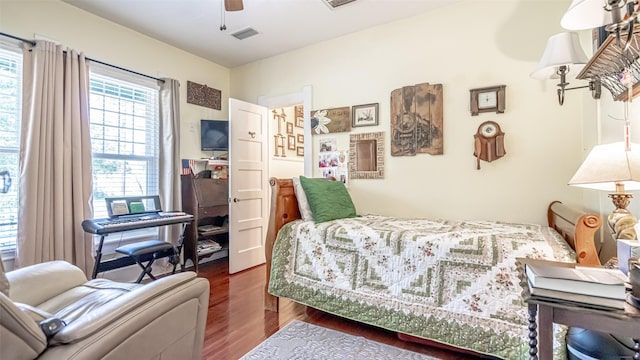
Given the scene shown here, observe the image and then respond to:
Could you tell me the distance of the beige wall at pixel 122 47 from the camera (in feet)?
7.98

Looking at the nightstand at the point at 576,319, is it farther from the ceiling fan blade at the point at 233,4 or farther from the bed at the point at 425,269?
the ceiling fan blade at the point at 233,4

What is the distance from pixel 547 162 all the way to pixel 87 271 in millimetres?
4081

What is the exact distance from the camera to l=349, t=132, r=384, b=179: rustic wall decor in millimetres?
3113

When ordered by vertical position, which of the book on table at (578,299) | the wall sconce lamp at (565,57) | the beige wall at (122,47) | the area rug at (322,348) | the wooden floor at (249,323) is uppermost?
the beige wall at (122,47)

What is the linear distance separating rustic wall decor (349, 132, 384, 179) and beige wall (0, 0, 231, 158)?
1.99 metres

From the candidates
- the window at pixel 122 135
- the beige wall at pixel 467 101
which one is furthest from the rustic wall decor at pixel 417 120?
the window at pixel 122 135

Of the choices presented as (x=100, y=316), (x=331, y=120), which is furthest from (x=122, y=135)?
(x=100, y=316)

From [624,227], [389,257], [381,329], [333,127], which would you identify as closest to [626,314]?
[624,227]

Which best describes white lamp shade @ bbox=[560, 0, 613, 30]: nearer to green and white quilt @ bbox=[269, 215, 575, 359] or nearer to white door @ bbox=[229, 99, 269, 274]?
green and white quilt @ bbox=[269, 215, 575, 359]

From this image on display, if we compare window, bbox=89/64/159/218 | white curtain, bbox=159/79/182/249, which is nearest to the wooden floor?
white curtain, bbox=159/79/182/249

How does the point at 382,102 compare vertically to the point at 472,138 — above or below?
above

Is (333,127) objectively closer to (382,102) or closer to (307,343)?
(382,102)

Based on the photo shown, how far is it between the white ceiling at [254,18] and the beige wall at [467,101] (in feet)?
0.69

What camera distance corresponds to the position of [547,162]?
241cm
